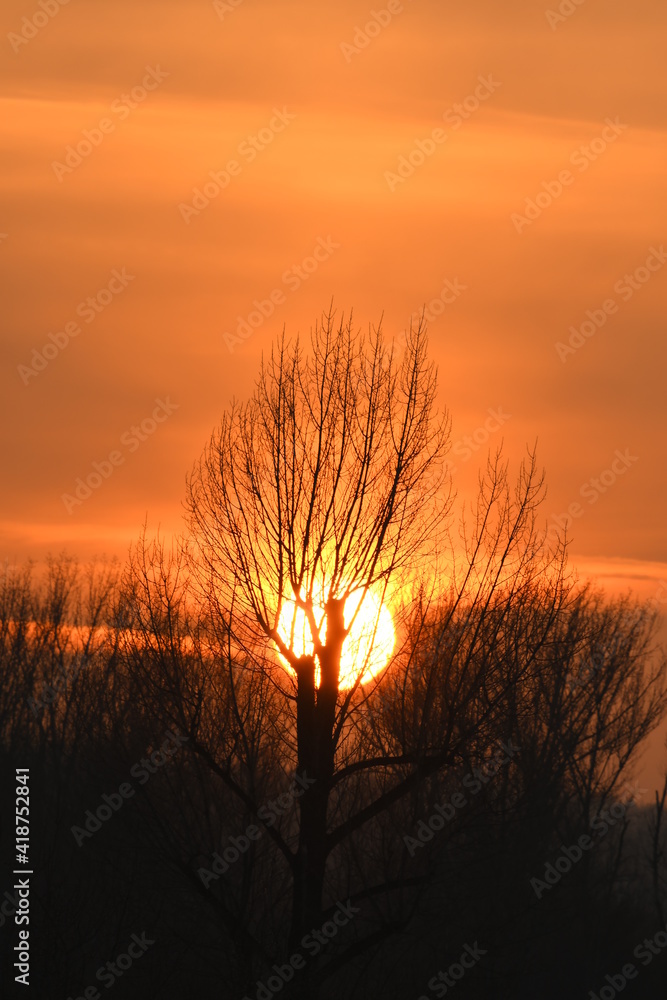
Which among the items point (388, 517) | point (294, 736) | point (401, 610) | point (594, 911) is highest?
point (388, 517)

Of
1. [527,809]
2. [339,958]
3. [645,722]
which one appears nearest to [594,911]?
[645,722]

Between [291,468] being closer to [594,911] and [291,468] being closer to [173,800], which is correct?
[173,800]

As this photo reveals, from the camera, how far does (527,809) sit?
16.7 meters

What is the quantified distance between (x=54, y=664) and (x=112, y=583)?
416 centimetres

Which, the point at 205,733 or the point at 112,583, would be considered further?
the point at 112,583

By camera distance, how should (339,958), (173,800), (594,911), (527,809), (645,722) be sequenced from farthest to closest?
1. (645,722)
2. (594,911)
3. (527,809)
4. (173,800)
5. (339,958)

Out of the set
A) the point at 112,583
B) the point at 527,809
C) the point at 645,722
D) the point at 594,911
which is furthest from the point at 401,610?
the point at 112,583

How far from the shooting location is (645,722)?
4347 centimetres

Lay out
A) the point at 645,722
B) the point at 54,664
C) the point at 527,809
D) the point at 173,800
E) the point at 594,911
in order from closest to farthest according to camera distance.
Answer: the point at 173,800 < the point at 527,809 < the point at 594,911 < the point at 645,722 < the point at 54,664

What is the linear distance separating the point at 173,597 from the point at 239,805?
3.63m

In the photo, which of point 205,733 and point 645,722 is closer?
point 205,733

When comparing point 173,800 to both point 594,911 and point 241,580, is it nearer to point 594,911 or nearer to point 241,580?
point 241,580

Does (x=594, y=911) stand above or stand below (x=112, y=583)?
below

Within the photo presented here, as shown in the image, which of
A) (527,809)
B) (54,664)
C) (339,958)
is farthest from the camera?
(54,664)
